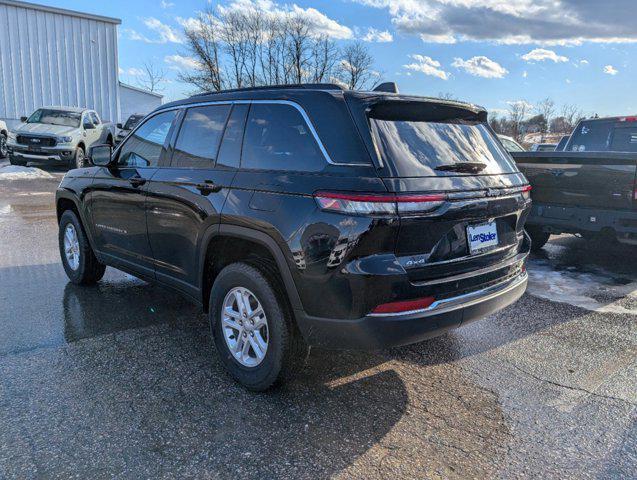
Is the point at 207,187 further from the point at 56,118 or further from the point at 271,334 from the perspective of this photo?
the point at 56,118

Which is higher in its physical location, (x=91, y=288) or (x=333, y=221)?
(x=333, y=221)

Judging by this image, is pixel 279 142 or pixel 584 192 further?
pixel 584 192

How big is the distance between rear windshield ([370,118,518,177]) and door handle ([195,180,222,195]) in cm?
115

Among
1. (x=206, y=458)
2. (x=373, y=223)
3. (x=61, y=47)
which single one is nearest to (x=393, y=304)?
(x=373, y=223)

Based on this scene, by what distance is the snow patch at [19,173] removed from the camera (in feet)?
48.6

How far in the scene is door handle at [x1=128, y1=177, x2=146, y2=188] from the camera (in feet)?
13.2

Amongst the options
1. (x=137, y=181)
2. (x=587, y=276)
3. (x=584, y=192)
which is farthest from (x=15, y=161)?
(x=587, y=276)

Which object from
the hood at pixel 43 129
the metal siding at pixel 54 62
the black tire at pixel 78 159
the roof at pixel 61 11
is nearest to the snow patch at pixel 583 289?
the black tire at pixel 78 159

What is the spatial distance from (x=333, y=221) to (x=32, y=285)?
410cm

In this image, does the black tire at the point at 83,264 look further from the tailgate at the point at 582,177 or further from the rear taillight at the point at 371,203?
the tailgate at the point at 582,177

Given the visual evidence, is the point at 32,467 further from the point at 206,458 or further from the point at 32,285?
the point at 32,285

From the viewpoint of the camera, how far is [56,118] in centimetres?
1631

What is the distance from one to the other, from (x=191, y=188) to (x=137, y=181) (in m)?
0.84

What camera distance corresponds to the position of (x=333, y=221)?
2.57 metres
